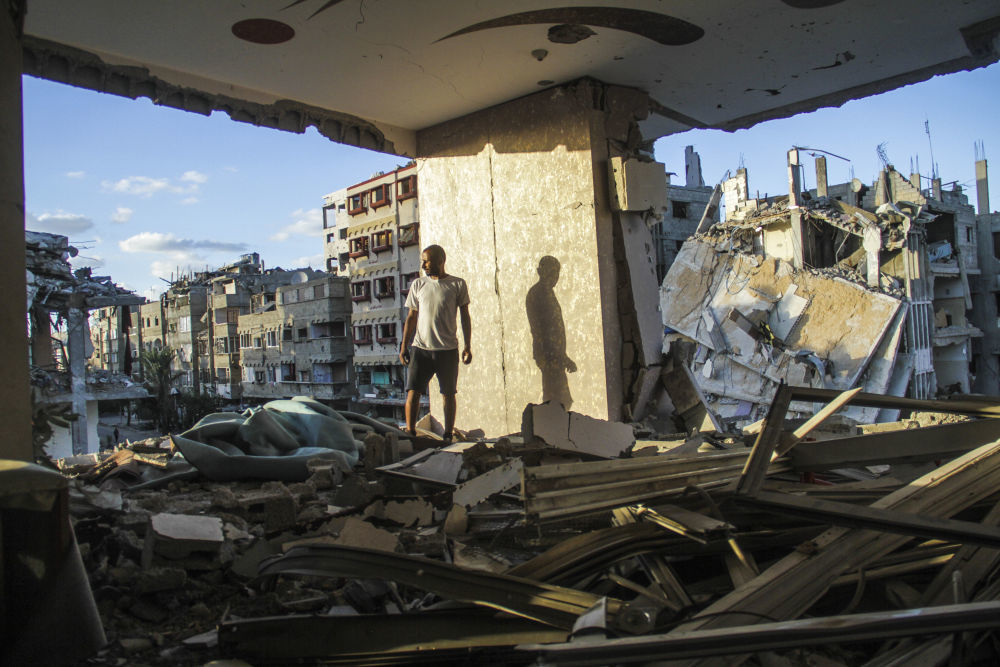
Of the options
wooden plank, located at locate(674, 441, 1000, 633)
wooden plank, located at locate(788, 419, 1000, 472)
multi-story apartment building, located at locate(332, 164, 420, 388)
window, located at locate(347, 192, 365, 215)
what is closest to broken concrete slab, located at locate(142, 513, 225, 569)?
wooden plank, located at locate(674, 441, 1000, 633)

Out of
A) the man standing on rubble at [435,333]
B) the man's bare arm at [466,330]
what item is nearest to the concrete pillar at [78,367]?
the man standing on rubble at [435,333]

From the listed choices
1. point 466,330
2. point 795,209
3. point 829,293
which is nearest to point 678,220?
point 795,209

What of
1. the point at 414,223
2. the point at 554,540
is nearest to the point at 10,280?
the point at 554,540

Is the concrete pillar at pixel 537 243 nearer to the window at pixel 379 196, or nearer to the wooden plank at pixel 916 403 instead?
the wooden plank at pixel 916 403

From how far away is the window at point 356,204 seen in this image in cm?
3669

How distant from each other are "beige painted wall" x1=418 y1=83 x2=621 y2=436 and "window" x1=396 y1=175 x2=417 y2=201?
2799 cm

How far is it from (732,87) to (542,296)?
8.10 feet

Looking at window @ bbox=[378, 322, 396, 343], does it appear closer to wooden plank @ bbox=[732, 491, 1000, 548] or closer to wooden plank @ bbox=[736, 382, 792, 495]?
wooden plank @ bbox=[736, 382, 792, 495]

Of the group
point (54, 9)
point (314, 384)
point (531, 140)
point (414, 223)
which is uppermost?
point (414, 223)

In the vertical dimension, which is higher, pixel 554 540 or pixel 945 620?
pixel 945 620

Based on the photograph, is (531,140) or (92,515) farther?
(531,140)

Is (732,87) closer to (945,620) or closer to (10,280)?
(945,620)

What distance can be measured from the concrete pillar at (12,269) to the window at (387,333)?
3205 cm

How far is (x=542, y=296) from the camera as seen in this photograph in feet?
17.9
